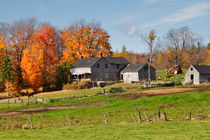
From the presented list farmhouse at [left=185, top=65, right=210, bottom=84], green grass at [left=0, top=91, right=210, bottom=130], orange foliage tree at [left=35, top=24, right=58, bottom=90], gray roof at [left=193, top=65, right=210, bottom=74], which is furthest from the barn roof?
green grass at [left=0, top=91, right=210, bottom=130]

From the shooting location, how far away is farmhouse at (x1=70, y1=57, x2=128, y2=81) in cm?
7050

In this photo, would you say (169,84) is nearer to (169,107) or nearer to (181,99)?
(181,99)

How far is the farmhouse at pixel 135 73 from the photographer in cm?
6900

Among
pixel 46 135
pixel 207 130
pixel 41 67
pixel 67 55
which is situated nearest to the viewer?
pixel 207 130

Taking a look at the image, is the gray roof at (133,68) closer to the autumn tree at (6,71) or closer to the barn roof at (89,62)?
the barn roof at (89,62)

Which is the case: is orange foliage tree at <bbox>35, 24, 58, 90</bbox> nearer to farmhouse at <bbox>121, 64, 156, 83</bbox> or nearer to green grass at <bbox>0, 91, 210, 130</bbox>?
farmhouse at <bbox>121, 64, 156, 83</bbox>

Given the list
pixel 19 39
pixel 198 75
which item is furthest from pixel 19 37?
pixel 198 75

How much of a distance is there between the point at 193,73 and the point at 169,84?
7.24m

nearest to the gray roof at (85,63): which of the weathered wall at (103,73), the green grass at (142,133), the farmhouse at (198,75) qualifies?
the weathered wall at (103,73)

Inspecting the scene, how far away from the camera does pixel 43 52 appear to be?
70750mm

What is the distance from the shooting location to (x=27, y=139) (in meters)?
18.3

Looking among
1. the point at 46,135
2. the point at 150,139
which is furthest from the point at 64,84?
the point at 150,139

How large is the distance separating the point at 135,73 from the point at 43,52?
82.8ft

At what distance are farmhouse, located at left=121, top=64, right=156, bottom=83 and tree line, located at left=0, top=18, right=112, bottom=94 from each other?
495 inches
